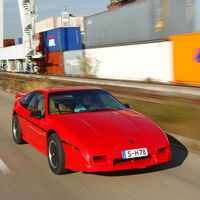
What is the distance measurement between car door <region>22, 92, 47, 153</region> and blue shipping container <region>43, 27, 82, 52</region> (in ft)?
101

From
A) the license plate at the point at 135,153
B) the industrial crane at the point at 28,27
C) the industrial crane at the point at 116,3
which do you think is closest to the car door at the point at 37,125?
the license plate at the point at 135,153

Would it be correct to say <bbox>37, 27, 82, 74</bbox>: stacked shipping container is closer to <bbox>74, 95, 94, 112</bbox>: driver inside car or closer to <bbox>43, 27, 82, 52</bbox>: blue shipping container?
<bbox>43, 27, 82, 52</bbox>: blue shipping container

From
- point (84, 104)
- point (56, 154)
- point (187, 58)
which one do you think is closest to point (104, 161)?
point (56, 154)

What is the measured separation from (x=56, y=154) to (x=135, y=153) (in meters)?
1.11

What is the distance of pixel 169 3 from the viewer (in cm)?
2156

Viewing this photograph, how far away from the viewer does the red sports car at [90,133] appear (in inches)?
175

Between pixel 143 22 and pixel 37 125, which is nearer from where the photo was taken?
pixel 37 125

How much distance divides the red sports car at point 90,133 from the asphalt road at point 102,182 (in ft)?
0.74

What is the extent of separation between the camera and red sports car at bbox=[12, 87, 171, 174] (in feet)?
14.5

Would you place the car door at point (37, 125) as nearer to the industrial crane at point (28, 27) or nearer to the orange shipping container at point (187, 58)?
the orange shipping container at point (187, 58)

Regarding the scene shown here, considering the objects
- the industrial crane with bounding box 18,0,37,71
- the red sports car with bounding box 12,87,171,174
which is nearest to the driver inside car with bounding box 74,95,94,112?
the red sports car with bounding box 12,87,171,174

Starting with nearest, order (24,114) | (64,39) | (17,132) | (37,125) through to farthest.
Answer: (37,125) < (24,114) < (17,132) < (64,39)

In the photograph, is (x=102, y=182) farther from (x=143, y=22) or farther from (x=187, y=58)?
(x=143, y=22)

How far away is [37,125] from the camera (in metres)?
5.67
